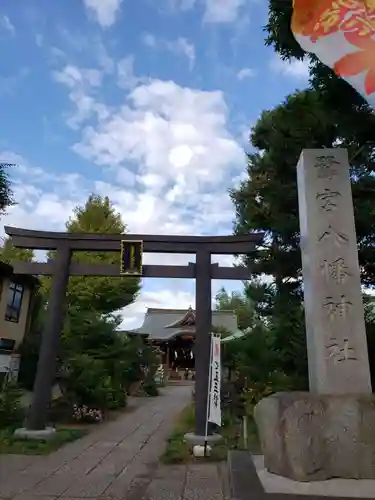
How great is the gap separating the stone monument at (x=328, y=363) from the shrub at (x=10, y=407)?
6.49m

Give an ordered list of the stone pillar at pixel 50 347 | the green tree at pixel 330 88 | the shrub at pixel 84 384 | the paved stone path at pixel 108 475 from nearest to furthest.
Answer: the paved stone path at pixel 108 475
the green tree at pixel 330 88
the stone pillar at pixel 50 347
the shrub at pixel 84 384

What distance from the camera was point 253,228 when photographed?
450 inches

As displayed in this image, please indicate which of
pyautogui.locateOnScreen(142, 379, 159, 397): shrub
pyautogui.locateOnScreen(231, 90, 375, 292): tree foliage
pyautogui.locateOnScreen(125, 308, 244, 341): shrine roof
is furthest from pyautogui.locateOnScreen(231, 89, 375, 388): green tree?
pyautogui.locateOnScreen(125, 308, 244, 341): shrine roof

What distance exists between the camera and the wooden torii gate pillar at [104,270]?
783 centimetres

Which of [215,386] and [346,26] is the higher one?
[346,26]

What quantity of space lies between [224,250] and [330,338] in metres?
3.70

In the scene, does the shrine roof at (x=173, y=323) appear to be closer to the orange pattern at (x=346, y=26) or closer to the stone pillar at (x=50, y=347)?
the stone pillar at (x=50, y=347)

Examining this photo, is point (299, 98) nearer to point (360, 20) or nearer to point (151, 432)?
point (360, 20)

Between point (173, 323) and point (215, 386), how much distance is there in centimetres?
2460

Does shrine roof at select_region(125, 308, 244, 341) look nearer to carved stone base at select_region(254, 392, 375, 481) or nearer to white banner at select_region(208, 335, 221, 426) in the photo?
white banner at select_region(208, 335, 221, 426)

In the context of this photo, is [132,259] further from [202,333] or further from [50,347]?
[50,347]

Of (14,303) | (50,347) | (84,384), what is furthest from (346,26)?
(14,303)

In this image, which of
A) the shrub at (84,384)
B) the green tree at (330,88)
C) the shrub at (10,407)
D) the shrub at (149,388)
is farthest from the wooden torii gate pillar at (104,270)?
the shrub at (149,388)

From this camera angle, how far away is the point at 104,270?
8.77m
